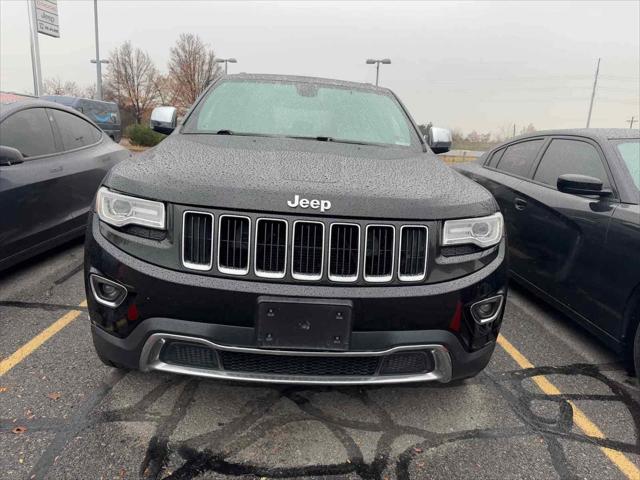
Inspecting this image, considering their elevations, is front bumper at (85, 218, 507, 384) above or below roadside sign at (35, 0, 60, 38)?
below

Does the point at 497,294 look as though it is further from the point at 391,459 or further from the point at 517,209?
the point at 517,209

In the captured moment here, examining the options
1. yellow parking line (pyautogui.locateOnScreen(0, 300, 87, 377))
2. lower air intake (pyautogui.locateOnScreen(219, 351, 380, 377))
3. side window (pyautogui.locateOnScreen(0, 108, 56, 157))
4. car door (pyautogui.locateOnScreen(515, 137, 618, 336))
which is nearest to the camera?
lower air intake (pyautogui.locateOnScreen(219, 351, 380, 377))

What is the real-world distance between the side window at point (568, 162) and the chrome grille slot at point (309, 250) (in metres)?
2.47

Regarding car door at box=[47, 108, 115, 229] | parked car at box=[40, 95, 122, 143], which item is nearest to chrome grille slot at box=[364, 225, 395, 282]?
car door at box=[47, 108, 115, 229]

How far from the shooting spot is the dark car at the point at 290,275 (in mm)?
1995

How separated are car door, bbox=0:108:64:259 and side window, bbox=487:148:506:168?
Result: 428 centimetres

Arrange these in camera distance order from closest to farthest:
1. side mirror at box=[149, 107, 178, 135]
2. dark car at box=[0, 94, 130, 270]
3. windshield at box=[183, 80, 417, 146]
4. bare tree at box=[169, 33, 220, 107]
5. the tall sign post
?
1. windshield at box=[183, 80, 417, 146]
2. side mirror at box=[149, 107, 178, 135]
3. dark car at box=[0, 94, 130, 270]
4. the tall sign post
5. bare tree at box=[169, 33, 220, 107]

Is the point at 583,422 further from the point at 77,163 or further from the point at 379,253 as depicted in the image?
the point at 77,163

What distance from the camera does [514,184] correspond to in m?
4.41

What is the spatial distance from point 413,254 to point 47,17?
23.1 meters

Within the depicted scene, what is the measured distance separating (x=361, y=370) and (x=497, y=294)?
740 mm

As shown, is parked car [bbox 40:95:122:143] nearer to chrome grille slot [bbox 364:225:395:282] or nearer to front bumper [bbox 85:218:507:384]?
front bumper [bbox 85:218:507:384]

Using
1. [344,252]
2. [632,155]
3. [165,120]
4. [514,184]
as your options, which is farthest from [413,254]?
[514,184]

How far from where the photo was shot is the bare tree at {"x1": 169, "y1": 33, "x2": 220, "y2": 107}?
3731cm
